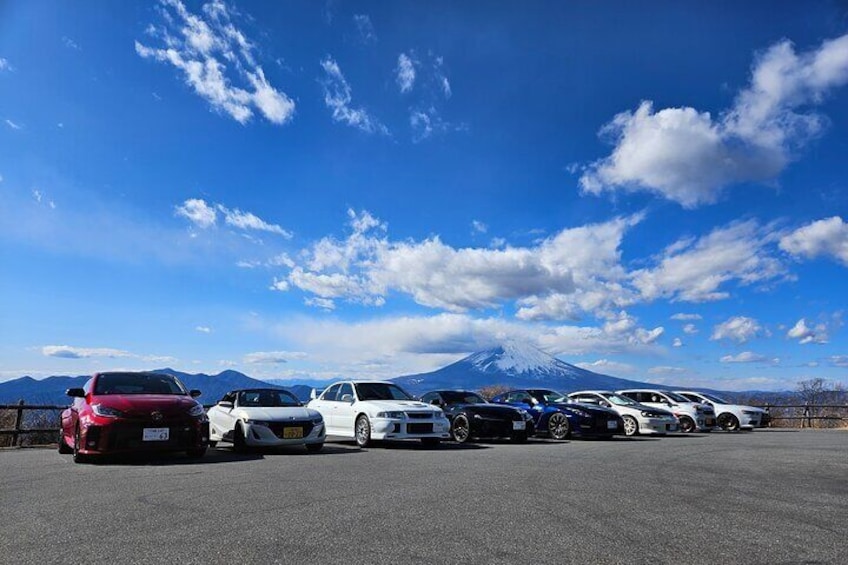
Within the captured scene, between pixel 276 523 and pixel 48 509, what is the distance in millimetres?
2284

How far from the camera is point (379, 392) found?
13.6m

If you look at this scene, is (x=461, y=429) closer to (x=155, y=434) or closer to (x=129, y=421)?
(x=155, y=434)

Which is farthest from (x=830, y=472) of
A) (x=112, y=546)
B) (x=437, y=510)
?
(x=112, y=546)

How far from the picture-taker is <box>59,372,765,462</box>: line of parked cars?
895cm

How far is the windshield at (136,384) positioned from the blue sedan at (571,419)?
9274mm

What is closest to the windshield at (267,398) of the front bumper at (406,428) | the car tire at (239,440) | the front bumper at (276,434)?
the car tire at (239,440)

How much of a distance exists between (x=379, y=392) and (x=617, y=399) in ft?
28.1

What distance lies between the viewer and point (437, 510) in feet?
17.9

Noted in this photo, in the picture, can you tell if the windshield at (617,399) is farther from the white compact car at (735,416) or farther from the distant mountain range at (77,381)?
the distant mountain range at (77,381)

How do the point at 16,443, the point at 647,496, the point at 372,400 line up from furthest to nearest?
1. the point at 16,443
2. the point at 372,400
3. the point at 647,496

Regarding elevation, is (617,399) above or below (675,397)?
below

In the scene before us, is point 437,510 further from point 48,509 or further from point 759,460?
point 759,460

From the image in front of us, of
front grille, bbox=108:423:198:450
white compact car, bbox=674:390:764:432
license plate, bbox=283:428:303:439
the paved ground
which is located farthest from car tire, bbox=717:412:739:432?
front grille, bbox=108:423:198:450

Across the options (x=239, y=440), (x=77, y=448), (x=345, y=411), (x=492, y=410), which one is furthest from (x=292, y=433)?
(x=492, y=410)
